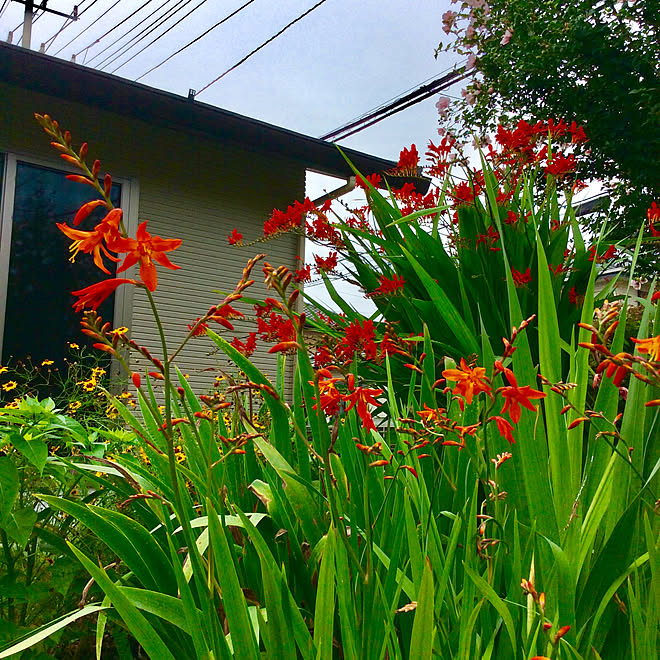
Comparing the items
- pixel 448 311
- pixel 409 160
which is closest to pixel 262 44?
pixel 409 160

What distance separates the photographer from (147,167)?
197 inches

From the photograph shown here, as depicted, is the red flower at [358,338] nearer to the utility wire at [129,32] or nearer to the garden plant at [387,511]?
the garden plant at [387,511]

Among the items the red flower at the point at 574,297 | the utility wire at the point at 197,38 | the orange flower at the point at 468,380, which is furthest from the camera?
the utility wire at the point at 197,38

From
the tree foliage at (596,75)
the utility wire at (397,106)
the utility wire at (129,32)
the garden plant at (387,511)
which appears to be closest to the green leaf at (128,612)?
the garden plant at (387,511)

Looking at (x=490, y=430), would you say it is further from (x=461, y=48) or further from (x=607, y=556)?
(x=461, y=48)

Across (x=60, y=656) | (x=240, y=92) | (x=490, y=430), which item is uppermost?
(x=240, y=92)

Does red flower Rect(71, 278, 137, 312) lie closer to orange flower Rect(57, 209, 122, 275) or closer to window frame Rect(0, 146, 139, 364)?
orange flower Rect(57, 209, 122, 275)

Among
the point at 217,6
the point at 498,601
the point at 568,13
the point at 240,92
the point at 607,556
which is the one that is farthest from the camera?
the point at 240,92

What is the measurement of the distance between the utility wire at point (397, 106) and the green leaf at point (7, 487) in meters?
7.14

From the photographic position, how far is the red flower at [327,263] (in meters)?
2.22

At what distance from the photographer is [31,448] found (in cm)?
109

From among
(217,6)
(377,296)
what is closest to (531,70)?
(377,296)

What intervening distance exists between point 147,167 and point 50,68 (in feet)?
3.64

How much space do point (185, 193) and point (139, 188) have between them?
0.41 metres
